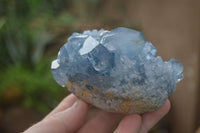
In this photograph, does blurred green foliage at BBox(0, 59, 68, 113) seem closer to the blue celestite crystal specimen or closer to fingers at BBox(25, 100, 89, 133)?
fingers at BBox(25, 100, 89, 133)

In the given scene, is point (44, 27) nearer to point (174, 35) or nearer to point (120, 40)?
point (174, 35)

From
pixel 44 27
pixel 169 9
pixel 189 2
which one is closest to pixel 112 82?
pixel 189 2

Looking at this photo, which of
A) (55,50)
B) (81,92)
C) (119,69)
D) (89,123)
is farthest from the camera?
(55,50)

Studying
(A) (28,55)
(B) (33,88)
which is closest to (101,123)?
(B) (33,88)

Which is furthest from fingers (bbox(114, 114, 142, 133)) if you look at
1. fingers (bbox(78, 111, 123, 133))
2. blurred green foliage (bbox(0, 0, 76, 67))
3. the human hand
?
blurred green foliage (bbox(0, 0, 76, 67))

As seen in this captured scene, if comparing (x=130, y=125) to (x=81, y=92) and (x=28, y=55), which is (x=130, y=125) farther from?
(x=28, y=55)
